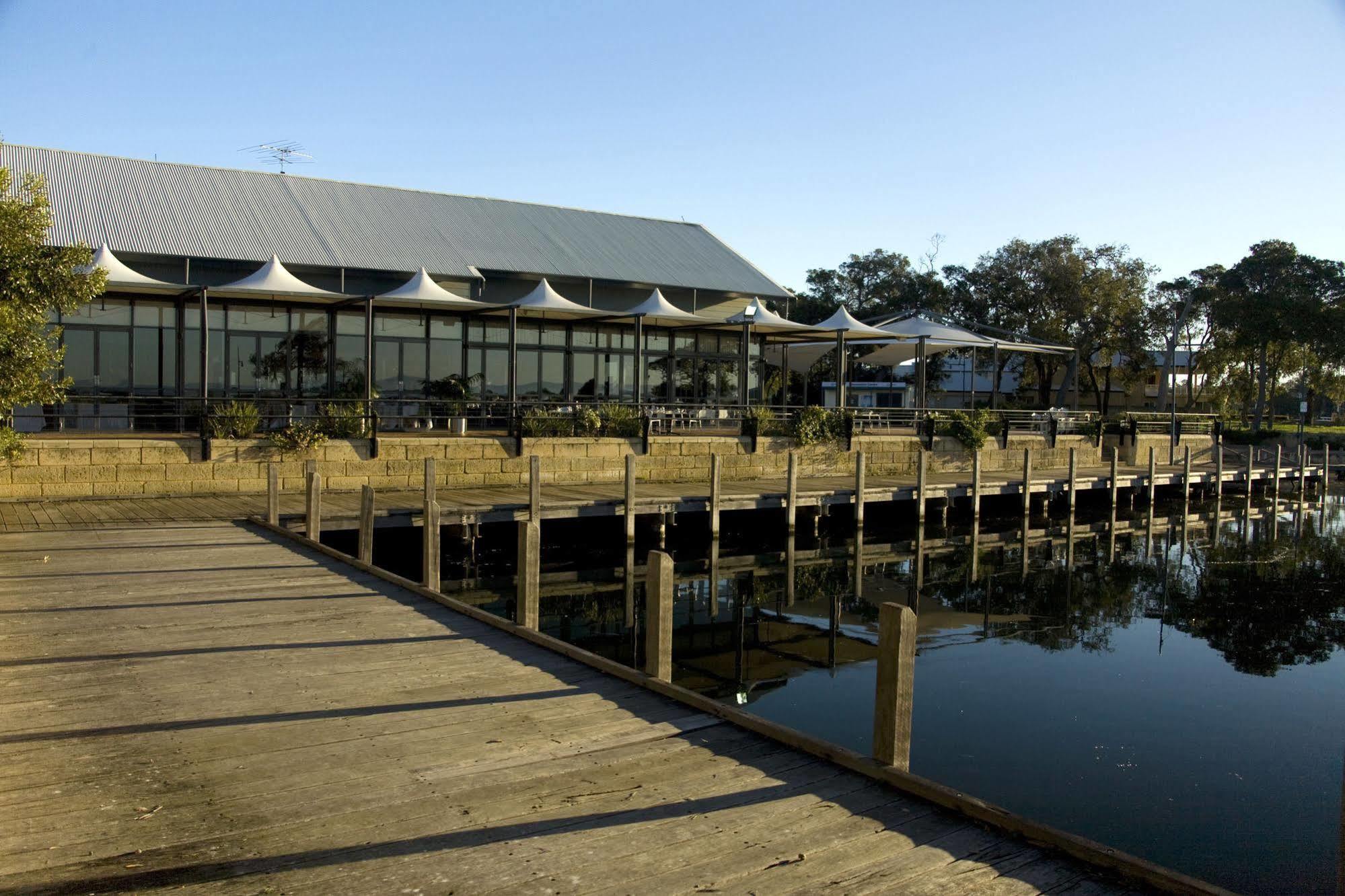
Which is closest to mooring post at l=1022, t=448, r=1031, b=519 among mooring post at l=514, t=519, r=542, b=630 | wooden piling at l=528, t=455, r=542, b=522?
wooden piling at l=528, t=455, r=542, b=522

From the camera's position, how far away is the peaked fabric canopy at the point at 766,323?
24969 mm

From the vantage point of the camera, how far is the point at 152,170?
1092 inches

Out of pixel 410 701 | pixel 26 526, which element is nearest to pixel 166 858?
pixel 410 701

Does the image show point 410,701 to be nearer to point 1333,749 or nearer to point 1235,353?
point 1333,749

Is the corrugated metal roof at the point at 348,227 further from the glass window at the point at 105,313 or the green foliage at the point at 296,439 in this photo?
the green foliage at the point at 296,439

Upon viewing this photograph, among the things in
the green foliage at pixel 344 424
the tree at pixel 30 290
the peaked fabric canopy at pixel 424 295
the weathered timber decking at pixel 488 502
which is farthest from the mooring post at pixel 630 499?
the tree at pixel 30 290

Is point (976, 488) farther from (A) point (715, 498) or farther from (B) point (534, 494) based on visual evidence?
(B) point (534, 494)

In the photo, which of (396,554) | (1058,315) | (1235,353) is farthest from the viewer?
(1235,353)

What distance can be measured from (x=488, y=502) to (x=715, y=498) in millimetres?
4342

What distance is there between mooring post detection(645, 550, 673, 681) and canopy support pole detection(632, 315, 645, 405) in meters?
16.2

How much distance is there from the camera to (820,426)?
25.9 m

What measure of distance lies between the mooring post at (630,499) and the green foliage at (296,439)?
5814mm

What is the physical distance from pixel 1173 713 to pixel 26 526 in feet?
48.9

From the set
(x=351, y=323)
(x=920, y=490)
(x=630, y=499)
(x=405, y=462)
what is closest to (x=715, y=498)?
Answer: (x=630, y=499)
